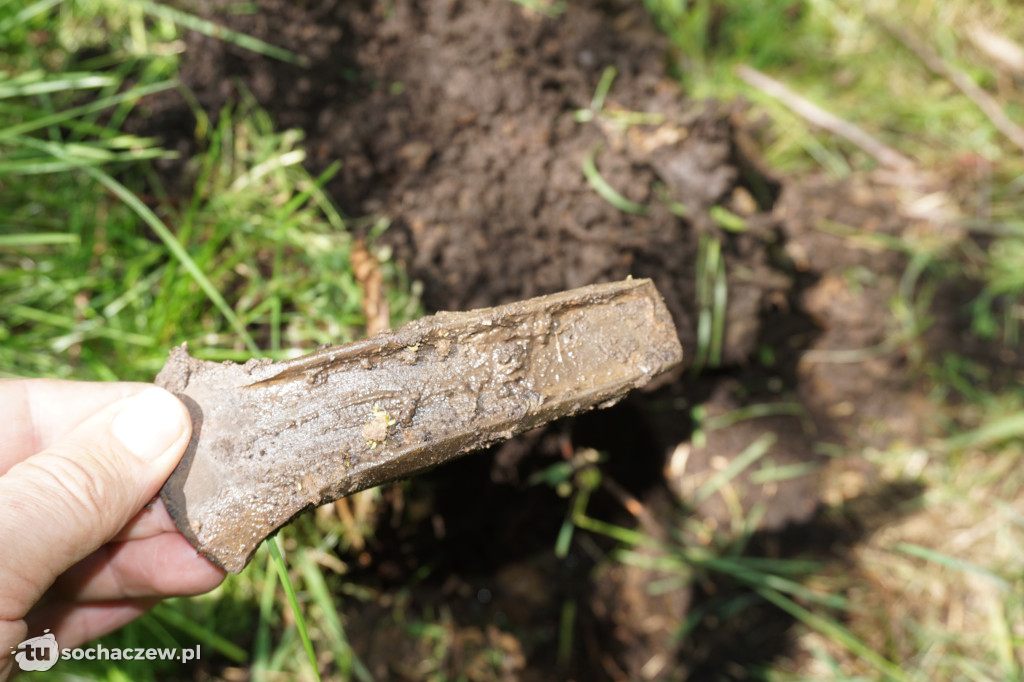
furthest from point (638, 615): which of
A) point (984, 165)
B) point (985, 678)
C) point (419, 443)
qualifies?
point (984, 165)

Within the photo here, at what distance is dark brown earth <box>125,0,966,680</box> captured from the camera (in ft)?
6.55

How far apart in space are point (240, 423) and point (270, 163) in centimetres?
108

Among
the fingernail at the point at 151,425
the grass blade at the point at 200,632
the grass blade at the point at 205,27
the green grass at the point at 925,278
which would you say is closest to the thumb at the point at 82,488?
the fingernail at the point at 151,425

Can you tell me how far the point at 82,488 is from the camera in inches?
46.6

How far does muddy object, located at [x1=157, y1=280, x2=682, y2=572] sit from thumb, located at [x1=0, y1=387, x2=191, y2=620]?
0.17 feet

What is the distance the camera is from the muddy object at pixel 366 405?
1.20 m

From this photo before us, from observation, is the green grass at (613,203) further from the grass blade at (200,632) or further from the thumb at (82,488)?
the thumb at (82,488)

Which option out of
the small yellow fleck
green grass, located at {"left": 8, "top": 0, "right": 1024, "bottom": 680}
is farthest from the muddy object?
green grass, located at {"left": 8, "top": 0, "right": 1024, "bottom": 680}

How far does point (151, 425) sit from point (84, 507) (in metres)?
0.19

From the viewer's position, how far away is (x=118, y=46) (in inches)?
80.5

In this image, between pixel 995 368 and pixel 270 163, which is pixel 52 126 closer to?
pixel 270 163

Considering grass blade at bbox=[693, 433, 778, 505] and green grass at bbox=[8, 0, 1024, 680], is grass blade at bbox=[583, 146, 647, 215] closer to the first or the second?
green grass at bbox=[8, 0, 1024, 680]

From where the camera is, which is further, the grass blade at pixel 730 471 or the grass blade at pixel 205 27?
the grass blade at pixel 730 471

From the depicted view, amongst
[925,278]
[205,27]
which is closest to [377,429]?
[205,27]
